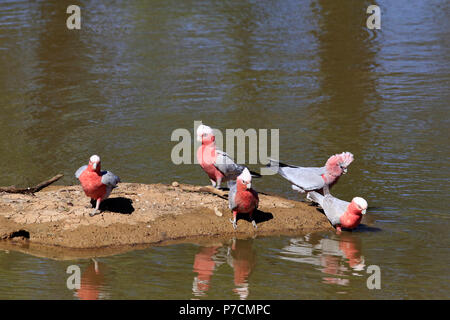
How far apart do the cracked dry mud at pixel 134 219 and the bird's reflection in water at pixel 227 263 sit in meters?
0.28

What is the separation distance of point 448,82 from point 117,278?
34.1ft

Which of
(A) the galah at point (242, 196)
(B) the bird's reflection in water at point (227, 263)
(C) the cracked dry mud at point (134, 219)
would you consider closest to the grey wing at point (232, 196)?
(A) the galah at point (242, 196)

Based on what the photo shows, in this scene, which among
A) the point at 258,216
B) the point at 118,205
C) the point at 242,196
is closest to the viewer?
the point at 242,196

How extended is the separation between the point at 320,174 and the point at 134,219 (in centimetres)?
267

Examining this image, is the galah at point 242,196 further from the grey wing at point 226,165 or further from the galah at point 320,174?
the galah at point 320,174

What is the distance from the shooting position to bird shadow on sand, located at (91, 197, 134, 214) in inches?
348

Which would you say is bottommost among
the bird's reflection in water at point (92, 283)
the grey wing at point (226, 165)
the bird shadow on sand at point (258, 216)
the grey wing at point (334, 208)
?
the bird's reflection in water at point (92, 283)

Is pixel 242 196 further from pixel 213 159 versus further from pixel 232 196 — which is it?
pixel 213 159

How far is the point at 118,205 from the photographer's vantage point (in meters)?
8.98

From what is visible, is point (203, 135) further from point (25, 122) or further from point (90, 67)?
point (90, 67)

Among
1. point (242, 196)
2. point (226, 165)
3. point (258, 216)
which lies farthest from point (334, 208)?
point (226, 165)

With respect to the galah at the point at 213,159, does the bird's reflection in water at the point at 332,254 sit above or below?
below

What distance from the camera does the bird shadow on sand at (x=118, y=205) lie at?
29.0 feet

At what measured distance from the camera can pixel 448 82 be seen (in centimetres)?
1538
